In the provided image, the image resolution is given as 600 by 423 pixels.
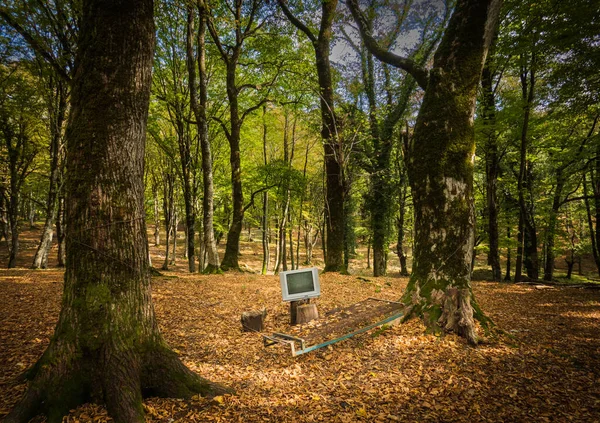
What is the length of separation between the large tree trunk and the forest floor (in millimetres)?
790

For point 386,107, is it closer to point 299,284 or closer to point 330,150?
point 330,150

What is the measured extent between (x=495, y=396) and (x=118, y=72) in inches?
218

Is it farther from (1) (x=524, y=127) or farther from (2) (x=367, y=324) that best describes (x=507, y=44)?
(2) (x=367, y=324)

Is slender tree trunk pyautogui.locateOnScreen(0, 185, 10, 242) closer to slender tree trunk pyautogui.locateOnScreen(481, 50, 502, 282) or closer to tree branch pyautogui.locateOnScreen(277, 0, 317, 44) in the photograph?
tree branch pyautogui.locateOnScreen(277, 0, 317, 44)

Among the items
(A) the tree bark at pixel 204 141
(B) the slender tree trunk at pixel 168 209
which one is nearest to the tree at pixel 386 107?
(A) the tree bark at pixel 204 141

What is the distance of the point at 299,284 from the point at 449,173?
3.52 metres

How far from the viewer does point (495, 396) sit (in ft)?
10.5

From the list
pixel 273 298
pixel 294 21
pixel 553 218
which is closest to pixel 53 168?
pixel 273 298

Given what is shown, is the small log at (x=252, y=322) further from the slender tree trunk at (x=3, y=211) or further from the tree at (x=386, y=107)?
the slender tree trunk at (x=3, y=211)

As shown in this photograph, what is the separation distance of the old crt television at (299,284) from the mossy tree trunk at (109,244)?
2417 mm

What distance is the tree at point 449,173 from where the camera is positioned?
5.02 m

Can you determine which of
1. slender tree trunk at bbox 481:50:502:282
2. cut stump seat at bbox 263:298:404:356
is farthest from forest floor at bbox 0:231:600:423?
slender tree trunk at bbox 481:50:502:282

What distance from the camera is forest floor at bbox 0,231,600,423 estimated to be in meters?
2.94

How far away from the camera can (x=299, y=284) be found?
18.2 ft
